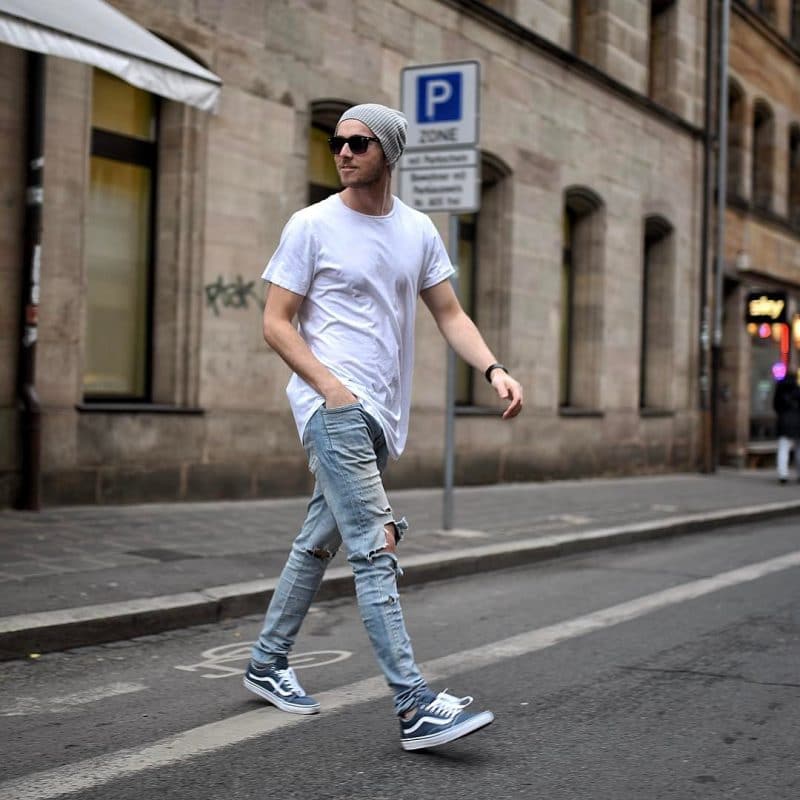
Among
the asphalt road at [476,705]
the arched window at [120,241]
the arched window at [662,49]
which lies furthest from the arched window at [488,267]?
the asphalt road at [476,705]

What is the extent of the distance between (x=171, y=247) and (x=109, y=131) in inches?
43.5

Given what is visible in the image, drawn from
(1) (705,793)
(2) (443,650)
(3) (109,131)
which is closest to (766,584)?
(2) (443,650)

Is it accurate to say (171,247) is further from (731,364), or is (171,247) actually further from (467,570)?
(731,364)

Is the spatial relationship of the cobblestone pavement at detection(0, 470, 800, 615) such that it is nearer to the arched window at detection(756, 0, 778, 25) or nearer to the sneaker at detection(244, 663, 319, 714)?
the sneaker at detection(244, 663, 319, 714)

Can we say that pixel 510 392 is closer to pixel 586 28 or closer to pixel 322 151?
pixel 322 151

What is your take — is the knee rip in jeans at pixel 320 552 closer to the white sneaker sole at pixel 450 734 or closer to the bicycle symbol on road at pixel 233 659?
the white sneaker sole at pixel 450 734

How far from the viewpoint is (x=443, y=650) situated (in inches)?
223

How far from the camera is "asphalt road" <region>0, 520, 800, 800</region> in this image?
3562mm

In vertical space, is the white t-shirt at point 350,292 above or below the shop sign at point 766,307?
below

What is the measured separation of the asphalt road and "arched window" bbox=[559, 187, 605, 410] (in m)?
11.1

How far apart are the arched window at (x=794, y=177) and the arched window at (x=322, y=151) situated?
56.7 ft

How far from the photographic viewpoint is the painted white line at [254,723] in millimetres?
3523

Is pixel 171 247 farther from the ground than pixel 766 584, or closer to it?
farther from the ground

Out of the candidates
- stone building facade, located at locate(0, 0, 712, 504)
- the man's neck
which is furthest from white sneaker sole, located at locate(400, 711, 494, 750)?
stone building facade, located at locate(0, 0, 712, 504)
